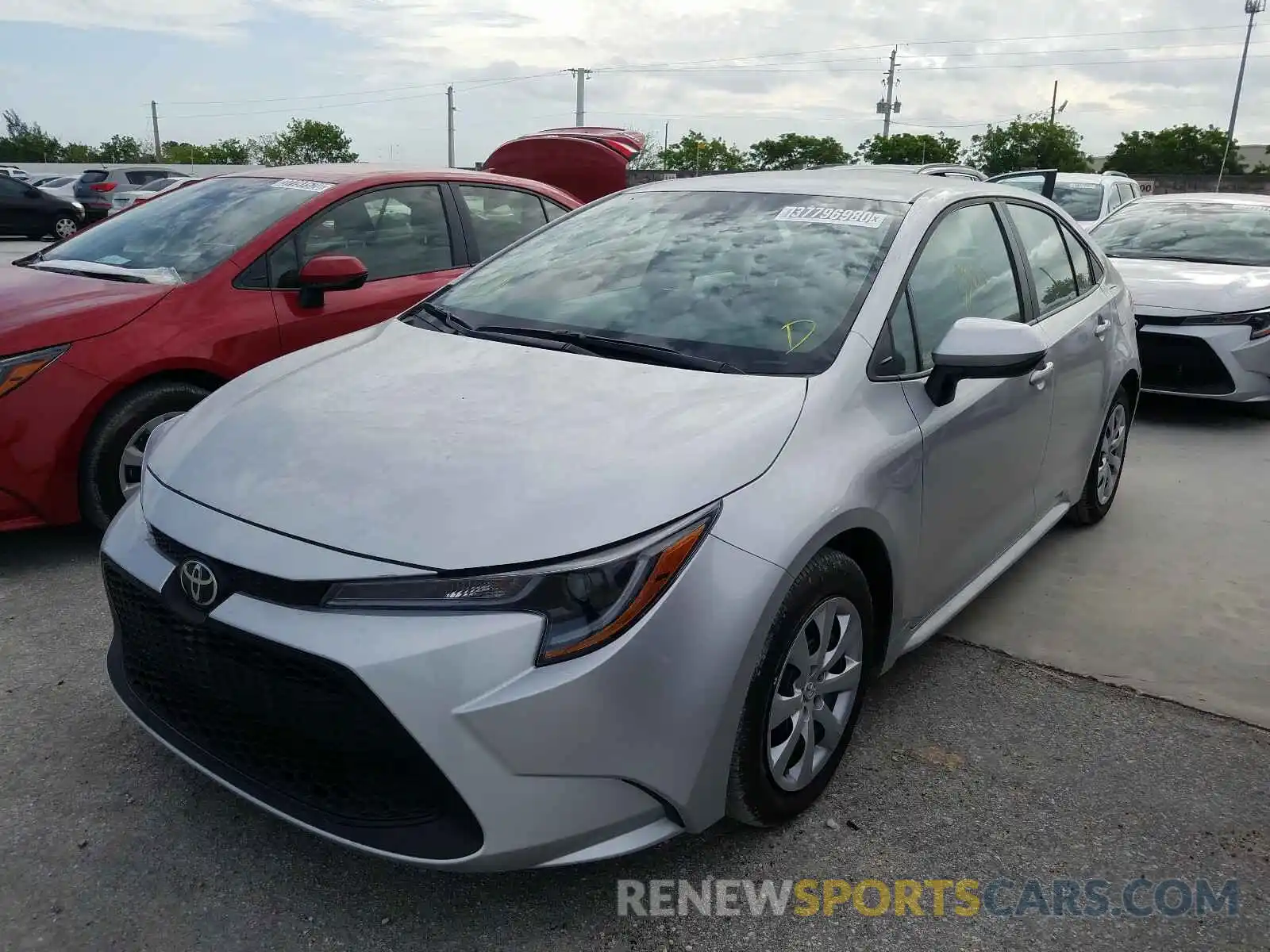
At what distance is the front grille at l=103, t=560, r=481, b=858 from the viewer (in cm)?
193

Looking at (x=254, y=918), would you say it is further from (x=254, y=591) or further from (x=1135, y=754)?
(x=1135, y=754)

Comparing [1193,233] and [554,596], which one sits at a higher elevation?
[1193,233]

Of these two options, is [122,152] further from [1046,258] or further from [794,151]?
[1046,258]

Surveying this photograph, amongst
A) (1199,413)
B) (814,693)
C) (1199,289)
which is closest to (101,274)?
(814,693)

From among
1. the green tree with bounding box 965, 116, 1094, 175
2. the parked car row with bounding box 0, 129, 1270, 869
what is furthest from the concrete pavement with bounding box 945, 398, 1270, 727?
the green tree with bounding box 965, 116, 1094, 175

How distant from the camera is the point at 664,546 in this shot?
2012 mm

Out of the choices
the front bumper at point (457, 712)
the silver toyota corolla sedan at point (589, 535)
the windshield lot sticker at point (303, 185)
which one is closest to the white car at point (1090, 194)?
the windshield lot sticker at point (303, 185)

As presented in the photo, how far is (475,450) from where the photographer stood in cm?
224

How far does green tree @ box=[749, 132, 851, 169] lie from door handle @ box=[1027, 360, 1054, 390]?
62.2 meters

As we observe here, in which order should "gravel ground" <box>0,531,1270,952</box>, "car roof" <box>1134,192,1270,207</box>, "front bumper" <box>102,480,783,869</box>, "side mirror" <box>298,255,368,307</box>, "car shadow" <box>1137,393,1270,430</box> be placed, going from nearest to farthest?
"front bumper" <box>102,480,783,869</box> → "gravel ground" <box>0,531,1270,952</box> → "side mirror" <box>298,255,368,307</box> → "car shadow" <box>1137,393,1270,430</box> → "car roof" <box>1134,192,1270,207</box>

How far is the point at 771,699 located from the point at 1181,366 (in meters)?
5.45

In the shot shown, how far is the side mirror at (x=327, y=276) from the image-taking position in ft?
14.1

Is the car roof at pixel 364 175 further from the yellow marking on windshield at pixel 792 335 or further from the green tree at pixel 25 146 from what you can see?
the green tree at pixel 25 146

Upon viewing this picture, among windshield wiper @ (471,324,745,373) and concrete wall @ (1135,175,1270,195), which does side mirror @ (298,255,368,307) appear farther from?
concrete wall @ (1135,175,1270,195)
